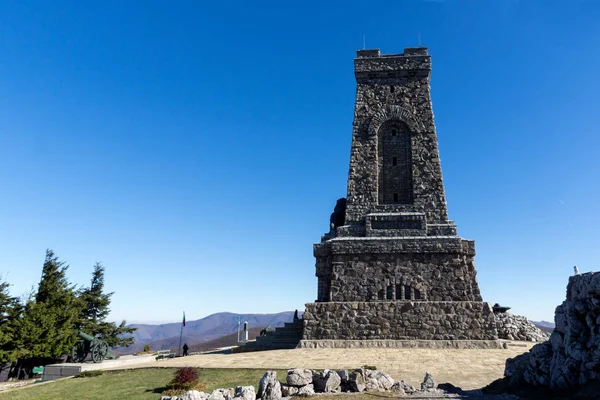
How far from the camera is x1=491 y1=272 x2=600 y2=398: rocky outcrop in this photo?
7.39m

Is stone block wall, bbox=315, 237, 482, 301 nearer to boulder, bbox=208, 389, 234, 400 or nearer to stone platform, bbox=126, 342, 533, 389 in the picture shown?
stone platform, bbox=126, 342, 533, 389

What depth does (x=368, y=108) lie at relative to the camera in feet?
89.7

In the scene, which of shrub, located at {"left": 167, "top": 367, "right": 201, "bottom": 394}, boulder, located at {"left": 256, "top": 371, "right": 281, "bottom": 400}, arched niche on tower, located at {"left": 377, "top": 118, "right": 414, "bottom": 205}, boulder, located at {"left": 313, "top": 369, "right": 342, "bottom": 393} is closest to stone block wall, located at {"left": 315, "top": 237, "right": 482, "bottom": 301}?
arched niche on tower, located at {"left": 377, "top": 118, "right": 414, "bottom": 205}

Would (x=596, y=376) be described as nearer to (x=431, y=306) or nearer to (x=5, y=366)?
(x=431, y=306)

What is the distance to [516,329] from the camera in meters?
25.5

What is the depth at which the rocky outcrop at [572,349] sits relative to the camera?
24.2ft

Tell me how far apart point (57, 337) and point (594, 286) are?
93.9 ft

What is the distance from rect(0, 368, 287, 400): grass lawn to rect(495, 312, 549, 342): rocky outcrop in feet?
61.0

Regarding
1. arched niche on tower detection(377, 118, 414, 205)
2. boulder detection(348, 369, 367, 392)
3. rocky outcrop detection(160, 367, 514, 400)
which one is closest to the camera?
rocky outcrop detection(160, 367, 514, 400)

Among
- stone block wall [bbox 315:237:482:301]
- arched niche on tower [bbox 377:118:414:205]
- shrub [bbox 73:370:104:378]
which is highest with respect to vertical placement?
arched niche on tower [bbox 377:118:414:205]

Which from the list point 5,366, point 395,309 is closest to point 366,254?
point 395,309

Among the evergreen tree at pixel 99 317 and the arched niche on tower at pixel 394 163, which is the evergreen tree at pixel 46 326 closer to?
the evergreen tree at pixel 99 317

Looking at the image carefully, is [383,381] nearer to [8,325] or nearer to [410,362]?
[410,362]

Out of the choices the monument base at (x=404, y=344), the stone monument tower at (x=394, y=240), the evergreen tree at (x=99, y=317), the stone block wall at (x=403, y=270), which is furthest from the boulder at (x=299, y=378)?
the evergreen tree at (x=99, y=317)
